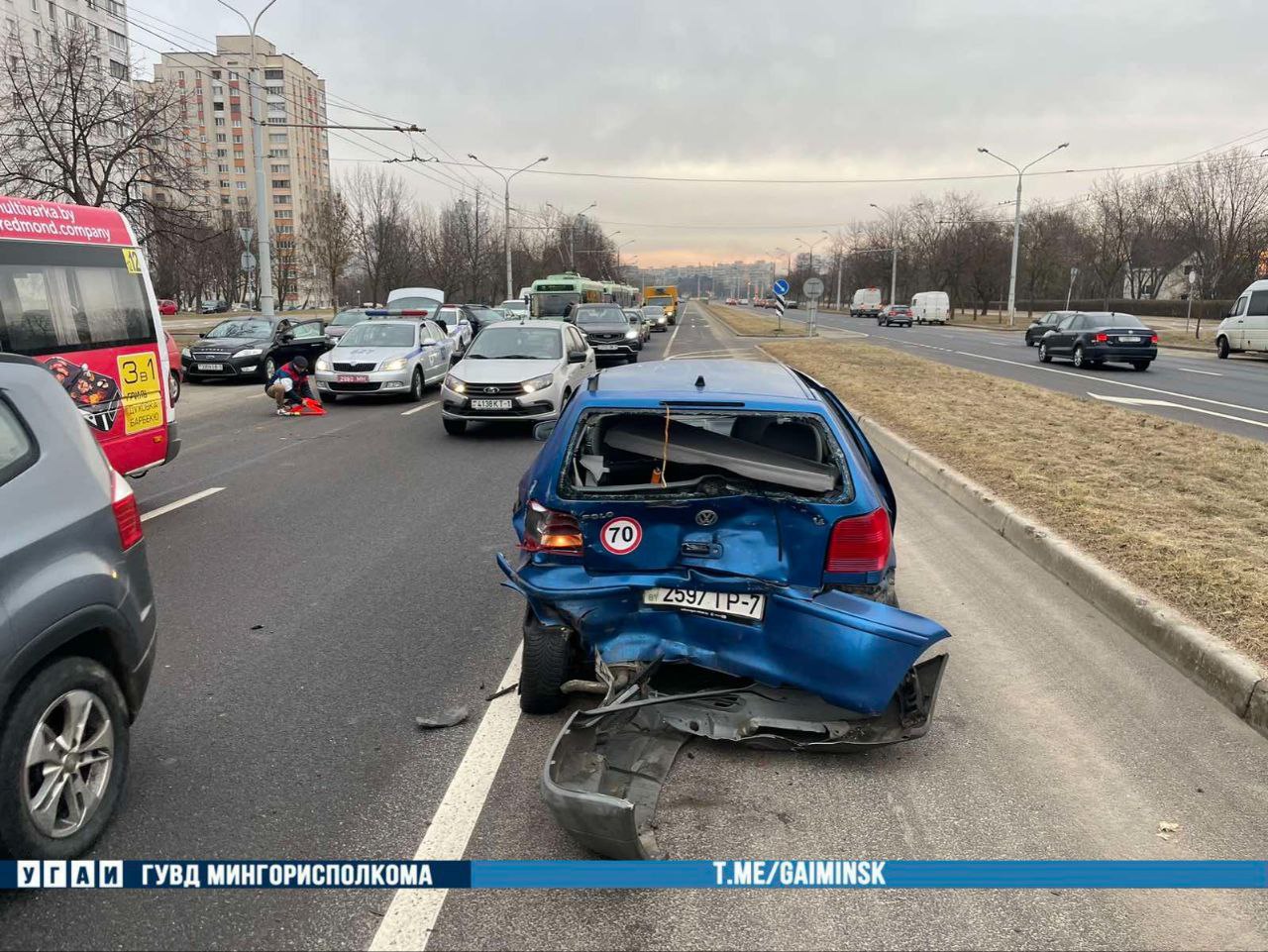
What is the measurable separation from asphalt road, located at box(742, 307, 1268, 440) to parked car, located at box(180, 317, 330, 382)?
17271 millimetres

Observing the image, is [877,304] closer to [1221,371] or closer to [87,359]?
[1221,371]

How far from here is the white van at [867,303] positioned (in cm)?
8788

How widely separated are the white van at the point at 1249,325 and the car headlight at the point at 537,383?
86.6 feet

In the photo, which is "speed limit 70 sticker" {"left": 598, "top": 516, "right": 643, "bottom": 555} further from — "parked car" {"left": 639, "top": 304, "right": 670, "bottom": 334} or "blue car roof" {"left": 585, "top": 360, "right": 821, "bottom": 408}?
"parked car" {"left": 639, "top": 304, "right": 670, "bottom": 334}

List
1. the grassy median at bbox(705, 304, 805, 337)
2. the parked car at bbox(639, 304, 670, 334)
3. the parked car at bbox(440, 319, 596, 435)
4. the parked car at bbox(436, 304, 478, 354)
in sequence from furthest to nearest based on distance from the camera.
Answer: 1. the parked car at bbox(639, 304, 670, 334)
2. the grassy median at bbox(705, 304, 805, 337)
3. the parked car at bbox(436, 304, 478, 354)
4. the parked car at bbox(440, 319, 596, 435)

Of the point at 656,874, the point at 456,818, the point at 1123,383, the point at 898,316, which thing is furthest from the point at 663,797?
the point at 898,316

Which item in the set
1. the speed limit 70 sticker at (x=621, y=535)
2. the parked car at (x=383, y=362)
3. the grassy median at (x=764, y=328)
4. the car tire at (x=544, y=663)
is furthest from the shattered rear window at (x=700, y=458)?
the grassy median at (x=764, y=328)

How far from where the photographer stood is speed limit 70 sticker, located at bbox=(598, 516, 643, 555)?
148 inches

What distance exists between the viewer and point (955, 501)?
8906mm

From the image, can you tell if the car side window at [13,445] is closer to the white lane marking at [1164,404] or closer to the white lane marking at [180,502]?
the white lane marking at [180,502]

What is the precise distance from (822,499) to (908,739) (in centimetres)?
105

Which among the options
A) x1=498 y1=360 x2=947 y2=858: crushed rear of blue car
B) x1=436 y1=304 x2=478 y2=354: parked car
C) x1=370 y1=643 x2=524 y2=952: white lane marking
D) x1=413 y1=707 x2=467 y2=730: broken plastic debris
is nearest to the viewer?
x1=370 y1=643 x2=524 y2=952: white lane marking

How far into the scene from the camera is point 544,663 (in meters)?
3.96

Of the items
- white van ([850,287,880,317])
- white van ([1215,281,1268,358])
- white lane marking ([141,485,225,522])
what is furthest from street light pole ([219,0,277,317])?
white van ([850,287,880,317])
